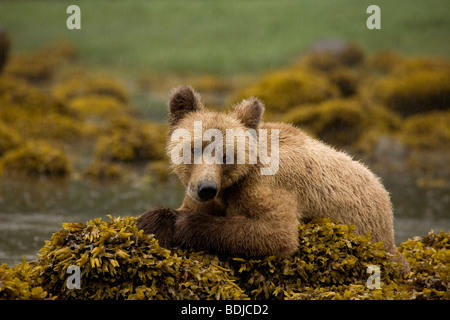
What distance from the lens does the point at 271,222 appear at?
694 centimetres

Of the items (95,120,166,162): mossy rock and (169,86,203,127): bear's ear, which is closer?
(169,86,203,127): bear's ear

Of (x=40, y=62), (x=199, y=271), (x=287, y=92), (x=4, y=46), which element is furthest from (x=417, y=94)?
(x=199, y=271)

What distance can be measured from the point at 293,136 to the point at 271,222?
4.66 feet

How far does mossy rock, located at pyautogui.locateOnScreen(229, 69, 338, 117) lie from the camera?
80.6 feet

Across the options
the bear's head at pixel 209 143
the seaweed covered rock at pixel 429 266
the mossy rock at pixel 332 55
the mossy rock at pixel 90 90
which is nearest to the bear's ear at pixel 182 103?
the bear's head at pixel 209 143

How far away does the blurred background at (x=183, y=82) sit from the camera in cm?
1656

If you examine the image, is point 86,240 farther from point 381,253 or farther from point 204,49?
point 204,49

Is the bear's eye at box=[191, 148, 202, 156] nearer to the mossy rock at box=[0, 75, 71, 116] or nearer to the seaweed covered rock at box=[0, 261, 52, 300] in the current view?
the seaweed covered rock at box=[0, 261, 52, 300]

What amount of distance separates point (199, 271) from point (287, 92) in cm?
1902

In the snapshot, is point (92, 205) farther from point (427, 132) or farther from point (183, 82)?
point (183, 82)

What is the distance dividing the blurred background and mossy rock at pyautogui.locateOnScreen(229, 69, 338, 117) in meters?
0.07

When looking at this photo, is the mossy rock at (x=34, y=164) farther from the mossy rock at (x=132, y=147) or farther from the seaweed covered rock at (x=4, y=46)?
the seaweed covered rock at (x=4, y=46)

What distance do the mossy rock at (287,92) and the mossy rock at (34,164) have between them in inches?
322

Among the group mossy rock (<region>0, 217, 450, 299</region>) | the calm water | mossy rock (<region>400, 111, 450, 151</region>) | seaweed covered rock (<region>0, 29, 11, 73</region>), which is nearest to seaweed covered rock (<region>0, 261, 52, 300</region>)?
mossy rock (<region>0, 217, 450, 299</region>)
